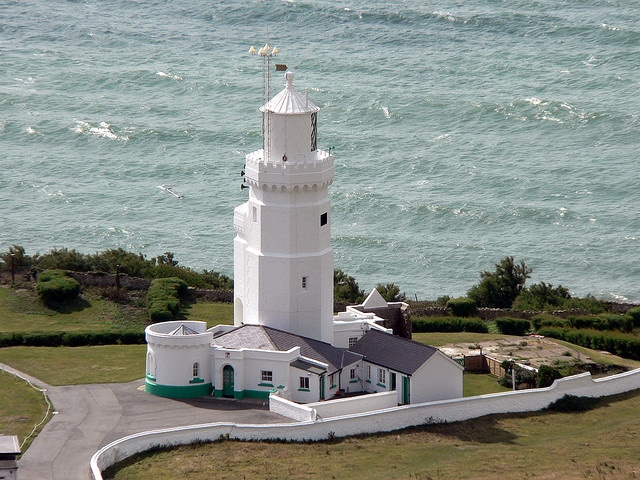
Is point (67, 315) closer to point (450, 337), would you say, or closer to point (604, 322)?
point (450, 337)

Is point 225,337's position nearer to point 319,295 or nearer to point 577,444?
point 319,295

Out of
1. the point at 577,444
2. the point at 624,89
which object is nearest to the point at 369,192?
the point at 624,89

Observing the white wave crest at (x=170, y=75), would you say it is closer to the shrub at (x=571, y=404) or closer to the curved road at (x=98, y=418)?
the curved road at (x=98, y=418)

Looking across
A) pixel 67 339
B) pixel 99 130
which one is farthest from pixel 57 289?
pixel 99 130

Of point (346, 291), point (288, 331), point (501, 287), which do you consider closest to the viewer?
point (288, 331)

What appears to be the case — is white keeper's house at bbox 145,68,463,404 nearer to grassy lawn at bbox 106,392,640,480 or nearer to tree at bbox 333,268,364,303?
grassy lawn at bbox 106,392,640,480

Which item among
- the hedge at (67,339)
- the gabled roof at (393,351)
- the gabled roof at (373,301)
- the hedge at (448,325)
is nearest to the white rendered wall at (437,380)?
the gabled roof at (393,351)

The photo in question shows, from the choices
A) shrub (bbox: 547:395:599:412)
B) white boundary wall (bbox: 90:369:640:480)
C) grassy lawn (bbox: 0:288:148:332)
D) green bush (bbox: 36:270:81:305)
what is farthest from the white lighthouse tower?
green bush (bbox: 36:270:81:305)
